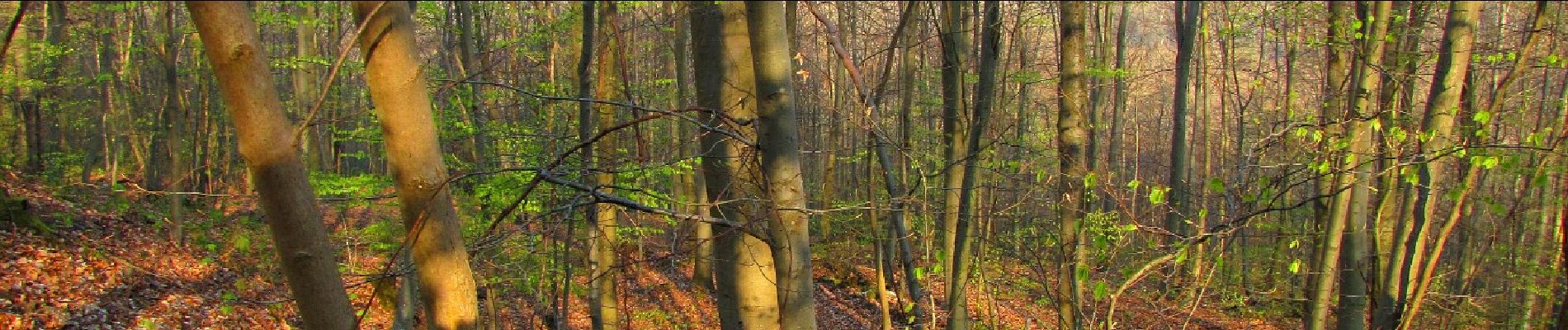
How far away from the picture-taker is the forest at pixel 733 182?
2824mm

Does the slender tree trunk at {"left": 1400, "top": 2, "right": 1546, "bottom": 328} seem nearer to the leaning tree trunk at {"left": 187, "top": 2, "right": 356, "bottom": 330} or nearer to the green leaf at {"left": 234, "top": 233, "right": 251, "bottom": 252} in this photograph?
the leaning tree trunk at {"left": 187, "top": 2, "right": 356, "bottom": 330}

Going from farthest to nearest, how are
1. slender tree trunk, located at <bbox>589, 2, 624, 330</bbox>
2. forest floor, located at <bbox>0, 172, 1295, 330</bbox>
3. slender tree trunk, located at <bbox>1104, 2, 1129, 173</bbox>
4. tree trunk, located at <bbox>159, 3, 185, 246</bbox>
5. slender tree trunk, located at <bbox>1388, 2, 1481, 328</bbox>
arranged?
1. slender tree trunk, located at <bbox>1104, 2, 1129, 173</bbox>
2. tree trunk, located at <bbox>159, 3, 185, 246</bbox>
3. forest floor, located at <bbox>0, 172, 1295, 330</bbox>
4. slender tree trunk, located at <bbox>589, 2, 624, 330</bbox>
5. slender tree trunk, located at <bbox>1388, 2, 1481, 328</bbox>

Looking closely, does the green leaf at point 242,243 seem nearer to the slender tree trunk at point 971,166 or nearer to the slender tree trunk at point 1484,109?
the slender tree trunk at point 971,166

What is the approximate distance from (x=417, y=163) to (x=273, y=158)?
1.42ft

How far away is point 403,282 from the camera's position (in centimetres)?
847

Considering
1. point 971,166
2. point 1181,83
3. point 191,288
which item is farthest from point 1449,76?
point 191,288

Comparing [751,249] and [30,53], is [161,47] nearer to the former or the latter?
[30,53]

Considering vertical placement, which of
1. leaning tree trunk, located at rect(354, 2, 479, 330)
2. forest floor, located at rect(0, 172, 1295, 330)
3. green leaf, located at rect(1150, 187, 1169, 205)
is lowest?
forest floor, located at rect(0, 172, 1295, 330)

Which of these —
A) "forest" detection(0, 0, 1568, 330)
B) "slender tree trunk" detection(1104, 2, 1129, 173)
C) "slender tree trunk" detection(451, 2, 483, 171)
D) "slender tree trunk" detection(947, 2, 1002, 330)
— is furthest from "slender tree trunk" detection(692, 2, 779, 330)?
"slender tree trunk" detection(1104, 2, 1129, 173)

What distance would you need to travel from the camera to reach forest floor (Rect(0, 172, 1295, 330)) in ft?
28.0

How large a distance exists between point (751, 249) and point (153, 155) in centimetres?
1554

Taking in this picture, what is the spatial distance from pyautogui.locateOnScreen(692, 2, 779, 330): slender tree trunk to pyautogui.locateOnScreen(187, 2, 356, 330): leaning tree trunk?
1659mm

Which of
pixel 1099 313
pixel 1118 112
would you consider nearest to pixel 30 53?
pixel 1099 313

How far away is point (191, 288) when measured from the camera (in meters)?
10.5
